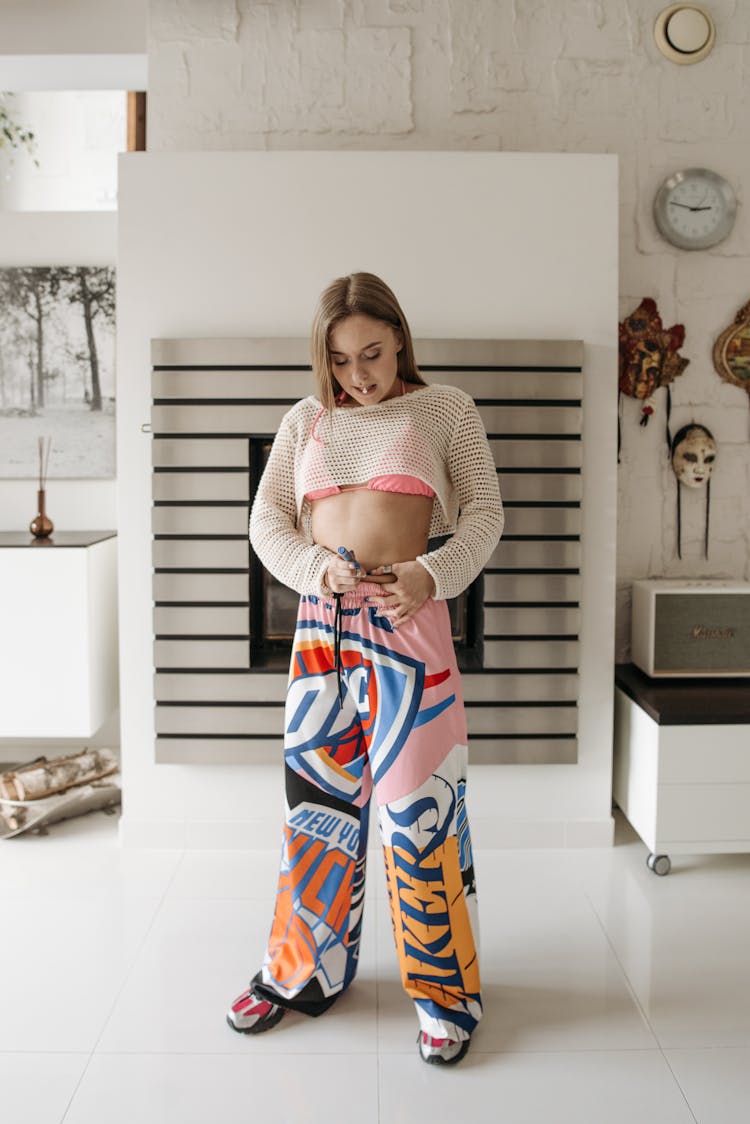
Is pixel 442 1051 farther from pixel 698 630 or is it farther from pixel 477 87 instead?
pixel 477 87

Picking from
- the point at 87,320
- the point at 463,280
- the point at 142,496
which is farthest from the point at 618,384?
the point at 87,320

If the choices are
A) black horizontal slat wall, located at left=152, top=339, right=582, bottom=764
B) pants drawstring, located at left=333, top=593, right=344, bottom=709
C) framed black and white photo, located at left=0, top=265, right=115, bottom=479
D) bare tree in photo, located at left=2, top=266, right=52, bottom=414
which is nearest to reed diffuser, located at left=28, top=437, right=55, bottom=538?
framed black and white photo, located at left=0, top=265, right=115, bottom=479

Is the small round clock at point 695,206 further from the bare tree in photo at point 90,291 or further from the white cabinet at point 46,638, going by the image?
the white cabinet at point 46,638

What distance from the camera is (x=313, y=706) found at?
1.96 metres

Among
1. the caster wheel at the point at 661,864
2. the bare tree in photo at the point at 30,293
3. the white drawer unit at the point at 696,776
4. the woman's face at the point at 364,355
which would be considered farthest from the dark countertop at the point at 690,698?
the bare tree in photo at the point at 30,293

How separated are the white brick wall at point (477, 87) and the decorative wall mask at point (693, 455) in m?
0.42

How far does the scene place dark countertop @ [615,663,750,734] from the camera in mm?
2645

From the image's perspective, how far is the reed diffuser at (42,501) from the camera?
3266 mm

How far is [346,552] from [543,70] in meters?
1.97

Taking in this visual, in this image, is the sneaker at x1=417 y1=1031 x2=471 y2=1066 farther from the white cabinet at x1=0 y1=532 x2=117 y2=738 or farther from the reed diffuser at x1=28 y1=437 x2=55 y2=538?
the reed diffuser at x1=28 y1=437 x2=55 y2=538

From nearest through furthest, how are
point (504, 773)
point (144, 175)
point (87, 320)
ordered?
1. point (144, 175)
2. point (504, 773)
3. point (87, 320)

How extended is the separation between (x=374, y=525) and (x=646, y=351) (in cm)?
151

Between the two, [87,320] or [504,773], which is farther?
[87,320]

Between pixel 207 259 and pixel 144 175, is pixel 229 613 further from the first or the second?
pixel 144 175
